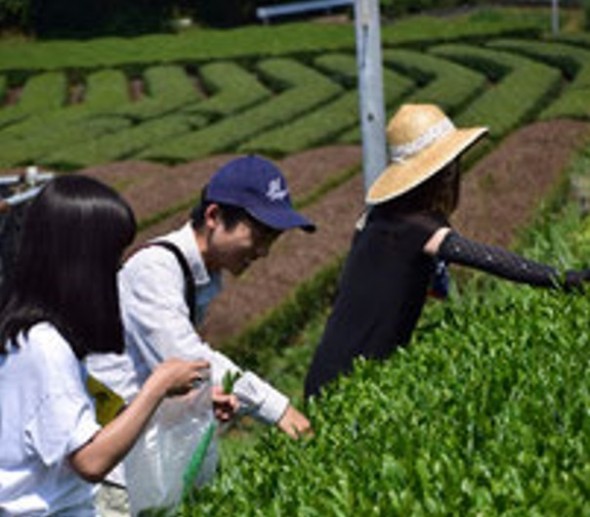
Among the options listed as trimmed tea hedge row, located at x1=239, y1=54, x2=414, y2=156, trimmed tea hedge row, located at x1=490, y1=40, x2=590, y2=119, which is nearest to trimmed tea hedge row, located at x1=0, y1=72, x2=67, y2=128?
trimmed tea hedge row, located at x1=239, y1=54, x2=414, y2=156

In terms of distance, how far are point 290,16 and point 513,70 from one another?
26476 mm

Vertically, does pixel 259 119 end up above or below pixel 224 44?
above

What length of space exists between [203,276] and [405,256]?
0.74 meters

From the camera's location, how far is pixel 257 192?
13.4ft

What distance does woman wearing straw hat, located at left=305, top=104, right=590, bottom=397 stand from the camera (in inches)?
183

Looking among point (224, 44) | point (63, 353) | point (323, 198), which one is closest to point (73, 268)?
point (63, 353)

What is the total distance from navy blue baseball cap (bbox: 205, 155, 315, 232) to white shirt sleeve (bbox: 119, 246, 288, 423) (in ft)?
0.66

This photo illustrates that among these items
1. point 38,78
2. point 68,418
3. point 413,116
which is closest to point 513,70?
point 38,78

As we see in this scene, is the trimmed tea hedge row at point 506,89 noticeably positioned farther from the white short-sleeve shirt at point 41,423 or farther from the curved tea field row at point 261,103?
the white short-sleeve shirt at point 41,423

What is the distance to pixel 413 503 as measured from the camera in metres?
3.17

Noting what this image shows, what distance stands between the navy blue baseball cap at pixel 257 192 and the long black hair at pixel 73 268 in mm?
655

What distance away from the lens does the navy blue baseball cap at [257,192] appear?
4.04 meters

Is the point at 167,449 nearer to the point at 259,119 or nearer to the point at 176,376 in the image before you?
the point at 176,376

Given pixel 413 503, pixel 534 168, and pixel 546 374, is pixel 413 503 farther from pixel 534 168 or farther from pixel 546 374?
pixel 534 168
